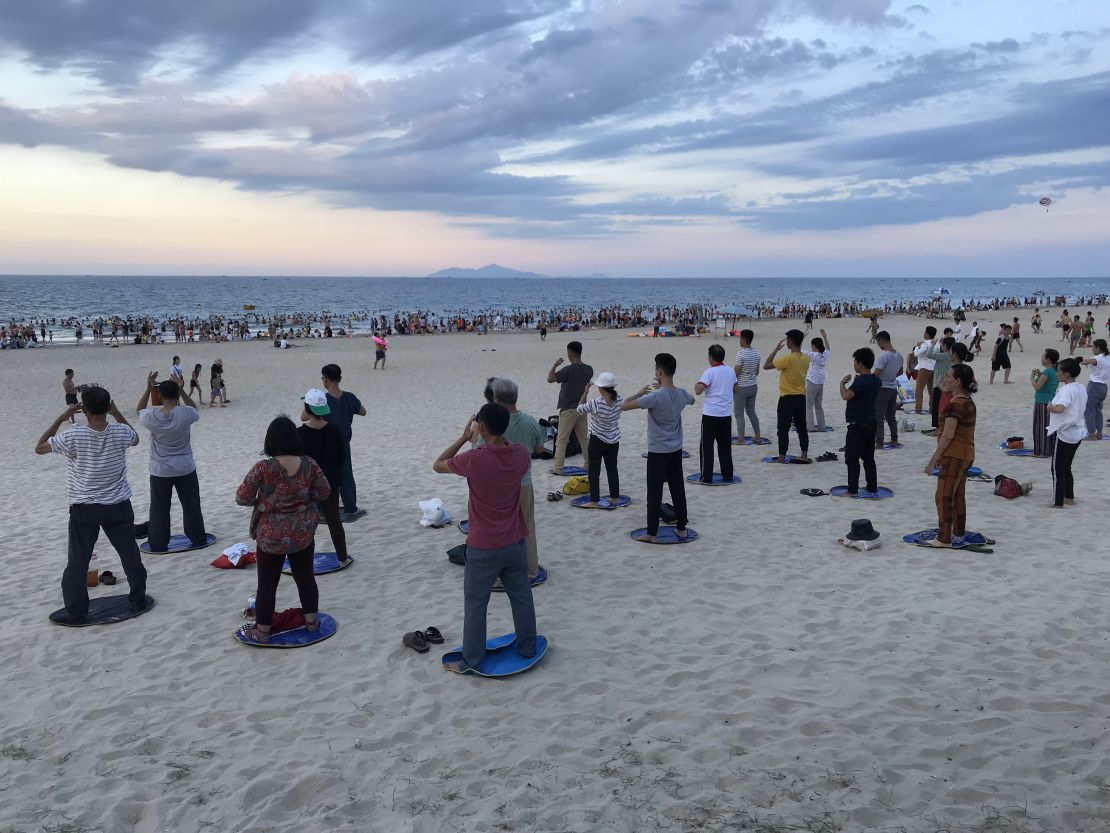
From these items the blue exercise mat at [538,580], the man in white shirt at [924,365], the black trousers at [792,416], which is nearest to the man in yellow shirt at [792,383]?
the black trousers at [792,416]

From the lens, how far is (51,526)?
853cm

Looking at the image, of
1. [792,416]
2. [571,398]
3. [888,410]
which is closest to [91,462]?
[571,398]

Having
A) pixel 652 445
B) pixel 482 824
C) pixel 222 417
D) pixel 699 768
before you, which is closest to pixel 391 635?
pixel 482 824

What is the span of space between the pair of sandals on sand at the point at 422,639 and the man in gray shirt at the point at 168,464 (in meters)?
3.33

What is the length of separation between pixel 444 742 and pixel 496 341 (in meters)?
33.9

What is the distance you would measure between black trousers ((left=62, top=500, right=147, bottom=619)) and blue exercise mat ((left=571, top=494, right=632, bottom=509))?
4.84 metres

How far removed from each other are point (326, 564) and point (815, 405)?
956cm

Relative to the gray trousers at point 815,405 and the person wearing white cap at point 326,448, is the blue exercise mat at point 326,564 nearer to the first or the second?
the person wearing white cap at point 326,448

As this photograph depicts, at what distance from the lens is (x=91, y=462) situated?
5.66 meters

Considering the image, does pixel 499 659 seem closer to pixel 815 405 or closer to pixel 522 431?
pixel 522 431

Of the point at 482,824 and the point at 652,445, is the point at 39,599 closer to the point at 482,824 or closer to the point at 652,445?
the point at 482,824

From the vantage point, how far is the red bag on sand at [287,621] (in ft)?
18.2

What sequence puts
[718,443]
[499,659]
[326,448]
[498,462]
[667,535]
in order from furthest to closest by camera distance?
[718,443], [667,535], [326,448], [499,659], [498,462]

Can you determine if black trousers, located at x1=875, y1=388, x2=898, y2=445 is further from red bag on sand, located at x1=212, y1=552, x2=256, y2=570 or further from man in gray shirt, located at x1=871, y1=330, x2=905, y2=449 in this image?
red bag on sand, located at x1=212, y1=552, x2=256, y2=570
